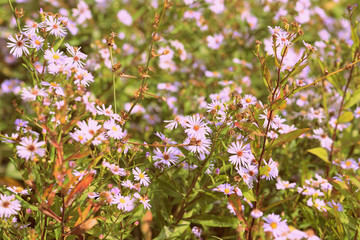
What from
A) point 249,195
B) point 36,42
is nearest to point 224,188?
point 249,195

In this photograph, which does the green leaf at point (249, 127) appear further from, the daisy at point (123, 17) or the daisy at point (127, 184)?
the daisy at point (123, 17)

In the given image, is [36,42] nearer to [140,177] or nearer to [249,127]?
[140,177]

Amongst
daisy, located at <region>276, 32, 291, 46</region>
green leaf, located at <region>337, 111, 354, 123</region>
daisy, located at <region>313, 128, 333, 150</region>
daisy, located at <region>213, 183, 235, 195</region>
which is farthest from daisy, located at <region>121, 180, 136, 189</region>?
daisy, located at <region>313, 128, 333, 150</region>

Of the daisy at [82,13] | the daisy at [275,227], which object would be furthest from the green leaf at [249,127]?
the daisy at [82,13]

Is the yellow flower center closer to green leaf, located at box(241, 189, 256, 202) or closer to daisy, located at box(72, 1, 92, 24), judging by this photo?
green leaf, located at box(241, 189, 256, 202)

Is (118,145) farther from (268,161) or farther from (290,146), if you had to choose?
(290,146)

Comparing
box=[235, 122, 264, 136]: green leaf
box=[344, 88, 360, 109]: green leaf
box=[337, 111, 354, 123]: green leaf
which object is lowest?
box=[235, 122, 264, 136]: green leaf

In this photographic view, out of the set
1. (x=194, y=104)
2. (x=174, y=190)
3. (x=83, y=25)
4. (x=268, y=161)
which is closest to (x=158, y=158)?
(x=174, y=190)

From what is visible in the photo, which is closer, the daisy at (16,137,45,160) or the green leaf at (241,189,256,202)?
the daisy at (16,137,45,160)
